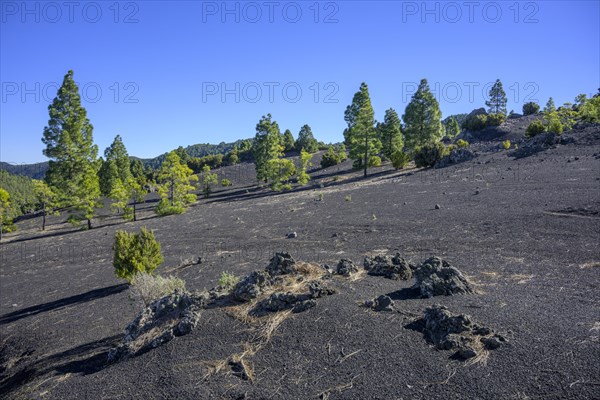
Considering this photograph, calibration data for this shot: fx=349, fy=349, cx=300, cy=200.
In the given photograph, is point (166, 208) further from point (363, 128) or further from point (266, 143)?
point (363, 128)

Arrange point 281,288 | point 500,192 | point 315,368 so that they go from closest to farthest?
point 315,368, point 281,288, point 500,192

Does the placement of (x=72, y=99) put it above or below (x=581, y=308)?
above

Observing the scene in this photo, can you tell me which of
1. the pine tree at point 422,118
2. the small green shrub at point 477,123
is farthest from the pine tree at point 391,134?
the small green shrub at point 477,123

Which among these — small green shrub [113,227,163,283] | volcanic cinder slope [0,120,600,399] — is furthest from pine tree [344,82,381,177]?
small green shrub [113,227,163,283]

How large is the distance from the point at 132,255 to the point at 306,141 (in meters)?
75.2

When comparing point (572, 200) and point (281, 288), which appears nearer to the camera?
point (281, 288)

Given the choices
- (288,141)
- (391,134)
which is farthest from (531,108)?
(288,141)

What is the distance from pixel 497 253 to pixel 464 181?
49.5 ft

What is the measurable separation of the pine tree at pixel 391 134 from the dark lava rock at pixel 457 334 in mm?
44373

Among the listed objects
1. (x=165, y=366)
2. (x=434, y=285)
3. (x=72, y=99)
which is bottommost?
(x=165, y=366)

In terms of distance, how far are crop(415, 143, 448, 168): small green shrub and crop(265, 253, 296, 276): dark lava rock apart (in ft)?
99.4

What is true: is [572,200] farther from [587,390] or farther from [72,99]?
[72,99]

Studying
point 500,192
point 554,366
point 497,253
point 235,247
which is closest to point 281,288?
point 554,366

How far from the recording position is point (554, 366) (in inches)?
162
